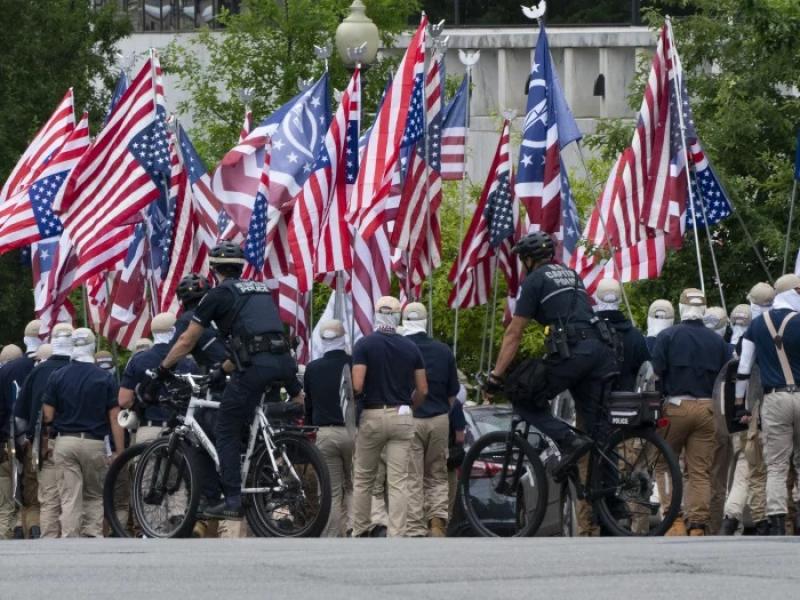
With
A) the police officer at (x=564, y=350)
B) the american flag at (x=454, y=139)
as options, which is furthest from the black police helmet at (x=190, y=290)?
the american flag at (x=454, y=139)

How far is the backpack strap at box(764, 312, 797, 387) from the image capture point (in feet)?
49.5

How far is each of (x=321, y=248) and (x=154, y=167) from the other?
2.36 meters

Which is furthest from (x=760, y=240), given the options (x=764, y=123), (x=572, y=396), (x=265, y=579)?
(x=265, y=579)

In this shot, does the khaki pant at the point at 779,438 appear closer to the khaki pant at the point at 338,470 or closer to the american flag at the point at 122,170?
the khaki pant at the point at 338,470

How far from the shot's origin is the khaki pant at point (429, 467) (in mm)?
16797

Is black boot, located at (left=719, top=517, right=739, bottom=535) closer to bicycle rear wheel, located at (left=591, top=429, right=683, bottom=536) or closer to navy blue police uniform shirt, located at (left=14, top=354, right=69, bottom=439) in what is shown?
bicycle rear wheel, located at (left=591, top=429, right=683, bottom=536)

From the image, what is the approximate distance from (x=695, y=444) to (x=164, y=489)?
165 inches

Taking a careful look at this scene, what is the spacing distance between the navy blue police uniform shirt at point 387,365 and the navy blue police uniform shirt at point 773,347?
2444mm

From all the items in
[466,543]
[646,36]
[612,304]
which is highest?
[646,36]

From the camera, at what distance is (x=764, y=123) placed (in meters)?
26.1

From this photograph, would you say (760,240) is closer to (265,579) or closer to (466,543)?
(466,543)

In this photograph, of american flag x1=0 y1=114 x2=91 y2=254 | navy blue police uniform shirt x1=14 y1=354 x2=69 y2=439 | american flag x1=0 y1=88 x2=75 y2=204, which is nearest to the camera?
navy blue police uniform shirt x1=14 y1=354 x2=69 y2=439

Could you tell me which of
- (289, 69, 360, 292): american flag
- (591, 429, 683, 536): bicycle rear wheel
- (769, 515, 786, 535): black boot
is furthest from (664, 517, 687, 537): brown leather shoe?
(289, 69, 360, 292): american flag

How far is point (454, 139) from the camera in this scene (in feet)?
74.4
